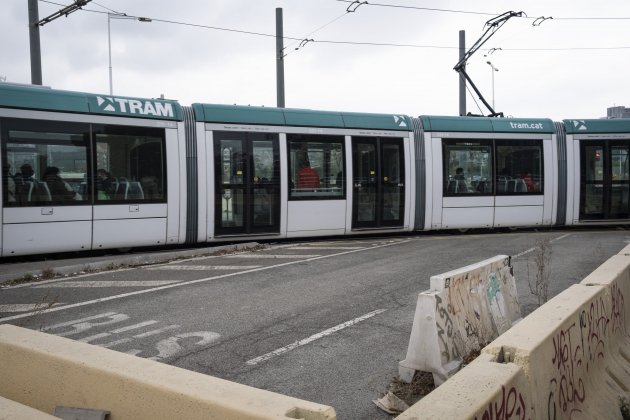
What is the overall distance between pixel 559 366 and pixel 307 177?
10627 mm

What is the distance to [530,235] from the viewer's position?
16281 mm

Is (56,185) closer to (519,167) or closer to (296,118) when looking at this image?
(296,118)

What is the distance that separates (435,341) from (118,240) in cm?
862

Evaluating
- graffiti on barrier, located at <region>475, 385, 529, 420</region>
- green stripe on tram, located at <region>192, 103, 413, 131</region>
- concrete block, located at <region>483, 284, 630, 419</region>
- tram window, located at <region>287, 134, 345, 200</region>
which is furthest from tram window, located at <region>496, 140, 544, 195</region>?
graffiti on barrier, located at <region>475, 385, 529, 420</region>

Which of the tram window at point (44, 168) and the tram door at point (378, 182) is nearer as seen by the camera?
the tram window at point (44, 168)

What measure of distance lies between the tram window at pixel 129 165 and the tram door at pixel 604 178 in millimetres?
12369

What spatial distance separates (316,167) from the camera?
14242mm

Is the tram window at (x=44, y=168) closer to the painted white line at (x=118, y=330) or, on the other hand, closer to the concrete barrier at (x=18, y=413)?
the painted white line at (x=118, y=330)

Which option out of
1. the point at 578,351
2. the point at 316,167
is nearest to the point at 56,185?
the point at 316,167

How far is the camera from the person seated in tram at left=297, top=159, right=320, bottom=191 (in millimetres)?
14062

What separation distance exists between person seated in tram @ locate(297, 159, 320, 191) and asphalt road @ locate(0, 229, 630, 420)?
6.48 feet

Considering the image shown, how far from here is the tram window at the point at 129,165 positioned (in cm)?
1166

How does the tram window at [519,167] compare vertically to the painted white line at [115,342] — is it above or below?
above

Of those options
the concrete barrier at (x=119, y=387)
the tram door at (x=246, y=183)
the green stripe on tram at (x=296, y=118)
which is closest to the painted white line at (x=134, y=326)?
the concrete barrier at (x=119, y=387)
